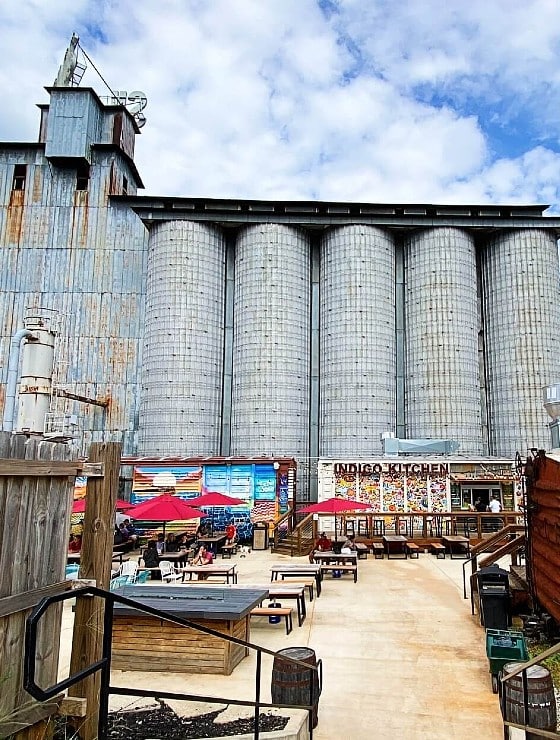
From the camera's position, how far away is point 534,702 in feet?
18.9

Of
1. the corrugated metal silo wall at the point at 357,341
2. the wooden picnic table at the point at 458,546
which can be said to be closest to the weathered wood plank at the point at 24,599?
the wooden picnic table at the point at 458,546

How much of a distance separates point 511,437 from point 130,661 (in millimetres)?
30670

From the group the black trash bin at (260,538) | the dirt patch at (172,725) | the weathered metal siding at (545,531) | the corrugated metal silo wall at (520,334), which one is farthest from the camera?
the corrugated metal silo wall at (520,334)

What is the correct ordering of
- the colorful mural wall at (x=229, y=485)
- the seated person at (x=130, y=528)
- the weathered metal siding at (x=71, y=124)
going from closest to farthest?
the seated person at (x=130, y=528) → the colorful mural wall at (x=229, y=485) → the weathered metal siding at (x=71, y=124)

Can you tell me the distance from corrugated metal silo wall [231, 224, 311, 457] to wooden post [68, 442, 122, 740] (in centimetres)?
2812

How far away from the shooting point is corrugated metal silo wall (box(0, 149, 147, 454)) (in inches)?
1377

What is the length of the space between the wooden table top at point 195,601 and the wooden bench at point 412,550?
474 inches

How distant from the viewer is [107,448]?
5.39m

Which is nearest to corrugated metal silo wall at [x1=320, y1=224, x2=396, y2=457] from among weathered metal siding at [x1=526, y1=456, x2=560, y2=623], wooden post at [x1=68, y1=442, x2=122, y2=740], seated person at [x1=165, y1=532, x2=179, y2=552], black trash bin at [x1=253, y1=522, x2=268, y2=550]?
black trash bin at [x1=253, y1=522, x2=268, y2=550]

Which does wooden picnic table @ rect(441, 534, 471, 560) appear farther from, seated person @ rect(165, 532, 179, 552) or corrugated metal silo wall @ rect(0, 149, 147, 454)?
corrugated metal silo wall @ rect(0, 149, 147, 454)

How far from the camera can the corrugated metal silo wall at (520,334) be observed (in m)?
34.5

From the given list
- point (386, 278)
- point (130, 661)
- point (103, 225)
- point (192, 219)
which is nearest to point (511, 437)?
point (386, 278)

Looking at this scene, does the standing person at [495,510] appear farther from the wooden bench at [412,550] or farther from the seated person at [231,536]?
the seated person at [231,536]

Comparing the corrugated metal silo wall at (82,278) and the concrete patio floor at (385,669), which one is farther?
the corrugated metal silo wall at (82,278)
